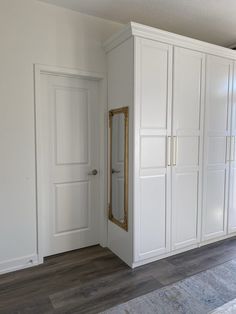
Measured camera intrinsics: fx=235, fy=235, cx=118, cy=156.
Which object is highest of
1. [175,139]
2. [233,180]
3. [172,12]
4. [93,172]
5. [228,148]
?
[172,12]

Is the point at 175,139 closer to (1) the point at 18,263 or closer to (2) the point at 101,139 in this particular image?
(2) the point at 101,139

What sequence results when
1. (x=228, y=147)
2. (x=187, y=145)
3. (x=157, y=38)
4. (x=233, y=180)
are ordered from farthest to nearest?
(x=233, y=180), (x=228, y=147), (x=187, y=145), (x=157, y=38)

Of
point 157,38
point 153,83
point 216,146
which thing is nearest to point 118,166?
point 153,83

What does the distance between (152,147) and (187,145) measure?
530mm

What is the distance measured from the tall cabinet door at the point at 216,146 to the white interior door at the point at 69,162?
4.62 feet

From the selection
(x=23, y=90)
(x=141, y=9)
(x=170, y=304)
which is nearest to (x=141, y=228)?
(x=170, y=304)

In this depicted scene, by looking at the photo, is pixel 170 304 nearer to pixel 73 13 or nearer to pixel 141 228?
pixel 141 228

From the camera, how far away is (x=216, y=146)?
3.06 meters

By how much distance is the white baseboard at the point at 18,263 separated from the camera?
2.43 meters

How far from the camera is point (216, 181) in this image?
3107 mm

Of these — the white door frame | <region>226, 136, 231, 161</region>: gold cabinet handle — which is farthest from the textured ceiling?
<region>226, 136, 231, 161</region>: gold cabinet handle

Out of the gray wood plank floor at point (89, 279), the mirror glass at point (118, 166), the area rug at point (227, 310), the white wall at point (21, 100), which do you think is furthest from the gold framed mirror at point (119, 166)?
the area rug at point (227, 310)

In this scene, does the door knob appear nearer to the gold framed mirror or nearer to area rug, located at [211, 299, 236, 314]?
the gold framed mirror

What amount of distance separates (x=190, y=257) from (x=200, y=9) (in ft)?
9.33
